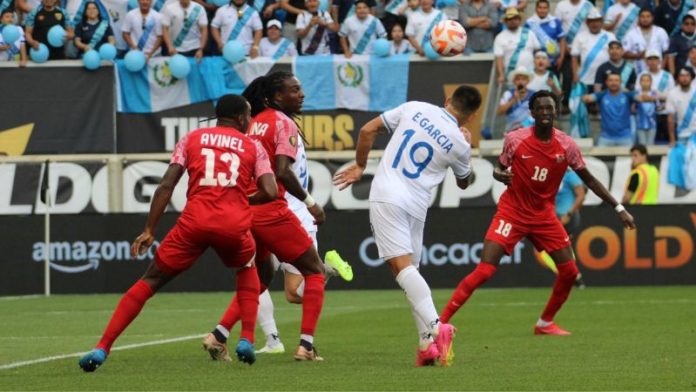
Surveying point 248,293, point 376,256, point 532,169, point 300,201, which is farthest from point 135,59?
point 248,293

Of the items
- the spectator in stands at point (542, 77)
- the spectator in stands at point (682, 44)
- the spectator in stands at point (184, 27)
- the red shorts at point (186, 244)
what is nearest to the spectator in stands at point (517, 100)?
the spectator in stands at point (542, 77)

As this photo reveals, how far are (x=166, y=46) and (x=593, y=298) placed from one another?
29.5ft

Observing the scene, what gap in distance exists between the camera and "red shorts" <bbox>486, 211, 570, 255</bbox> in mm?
14023

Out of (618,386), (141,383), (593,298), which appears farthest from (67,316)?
(618,386)

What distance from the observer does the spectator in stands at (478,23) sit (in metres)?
25.3

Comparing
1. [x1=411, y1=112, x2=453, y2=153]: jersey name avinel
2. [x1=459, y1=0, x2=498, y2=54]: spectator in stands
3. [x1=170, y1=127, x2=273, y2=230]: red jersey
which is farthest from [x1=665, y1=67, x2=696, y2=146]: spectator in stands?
[x1=170, y1=127, x2=273, y2=230]: red jersey

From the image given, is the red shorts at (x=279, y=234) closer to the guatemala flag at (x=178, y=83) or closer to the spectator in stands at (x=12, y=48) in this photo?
the guatemala flag at (x=178, y=83)

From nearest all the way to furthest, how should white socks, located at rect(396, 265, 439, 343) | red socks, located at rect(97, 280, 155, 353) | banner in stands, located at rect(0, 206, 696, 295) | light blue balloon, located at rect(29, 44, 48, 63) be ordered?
red socks, located at rect(97, 280, 155, 353) < white socks, located at rect(396, 265, 439, 343) < banner in stands, located at rect(0, 206, 696, 295) < light blue balloon, located at rect(29, 44, 48, 63)

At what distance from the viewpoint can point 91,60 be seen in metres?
24.8

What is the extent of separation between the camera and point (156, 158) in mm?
23875

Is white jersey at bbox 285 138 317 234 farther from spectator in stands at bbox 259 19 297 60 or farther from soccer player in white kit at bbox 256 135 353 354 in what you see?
spectator in stands at bbox 259 19 297 60

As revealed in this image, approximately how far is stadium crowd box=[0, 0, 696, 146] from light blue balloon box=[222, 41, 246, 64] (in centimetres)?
44

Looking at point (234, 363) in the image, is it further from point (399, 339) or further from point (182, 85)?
point (182, 85)

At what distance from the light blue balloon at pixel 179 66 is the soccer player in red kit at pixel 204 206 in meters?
14.2
